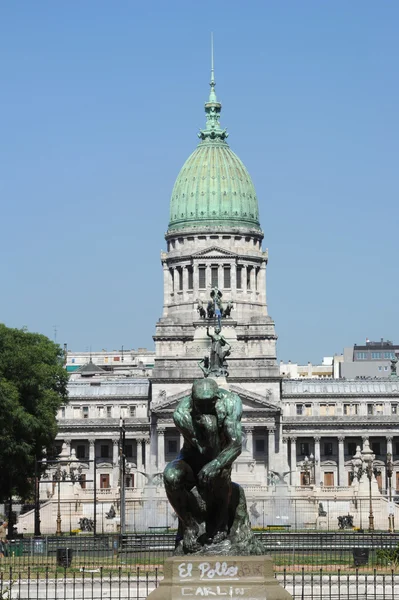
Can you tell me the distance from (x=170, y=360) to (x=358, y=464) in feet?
153

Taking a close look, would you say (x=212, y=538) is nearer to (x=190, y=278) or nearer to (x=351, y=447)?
(x=351, y=447)

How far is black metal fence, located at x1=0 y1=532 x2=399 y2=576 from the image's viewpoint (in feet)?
159

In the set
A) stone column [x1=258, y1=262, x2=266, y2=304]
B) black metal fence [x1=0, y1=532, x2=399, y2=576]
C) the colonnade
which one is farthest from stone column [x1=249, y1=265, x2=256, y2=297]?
black metal fence [x1=0, y1=532, x2=399, y2=576]

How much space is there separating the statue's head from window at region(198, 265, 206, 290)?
6325 inches

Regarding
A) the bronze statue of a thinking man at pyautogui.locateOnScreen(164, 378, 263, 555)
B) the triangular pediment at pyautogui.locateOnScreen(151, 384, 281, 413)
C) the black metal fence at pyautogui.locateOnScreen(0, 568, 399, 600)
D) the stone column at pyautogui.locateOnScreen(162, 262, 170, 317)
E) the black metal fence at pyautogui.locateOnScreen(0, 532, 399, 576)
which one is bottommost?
the black metal fence at pyautogui.locateOnScreen(0, 568, 399, 600)

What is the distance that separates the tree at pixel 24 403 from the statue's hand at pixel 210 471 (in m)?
71.5

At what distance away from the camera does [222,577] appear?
21.3 metres

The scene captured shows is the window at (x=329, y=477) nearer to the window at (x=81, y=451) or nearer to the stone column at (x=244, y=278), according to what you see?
the window at (x=81, y=451)

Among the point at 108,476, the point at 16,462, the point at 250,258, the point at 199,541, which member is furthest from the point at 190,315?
the point at 199,541

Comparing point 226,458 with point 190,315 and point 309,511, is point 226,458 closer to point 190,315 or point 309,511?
point 309,511

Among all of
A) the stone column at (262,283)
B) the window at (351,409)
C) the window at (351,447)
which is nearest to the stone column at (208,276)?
the stone column at (262,283)

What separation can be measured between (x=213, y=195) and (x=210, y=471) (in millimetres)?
164892

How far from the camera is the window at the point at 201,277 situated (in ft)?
600

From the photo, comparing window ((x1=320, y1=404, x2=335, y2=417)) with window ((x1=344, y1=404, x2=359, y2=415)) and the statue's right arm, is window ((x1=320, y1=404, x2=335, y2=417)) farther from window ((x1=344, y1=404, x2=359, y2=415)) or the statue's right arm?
the statue's right arm
